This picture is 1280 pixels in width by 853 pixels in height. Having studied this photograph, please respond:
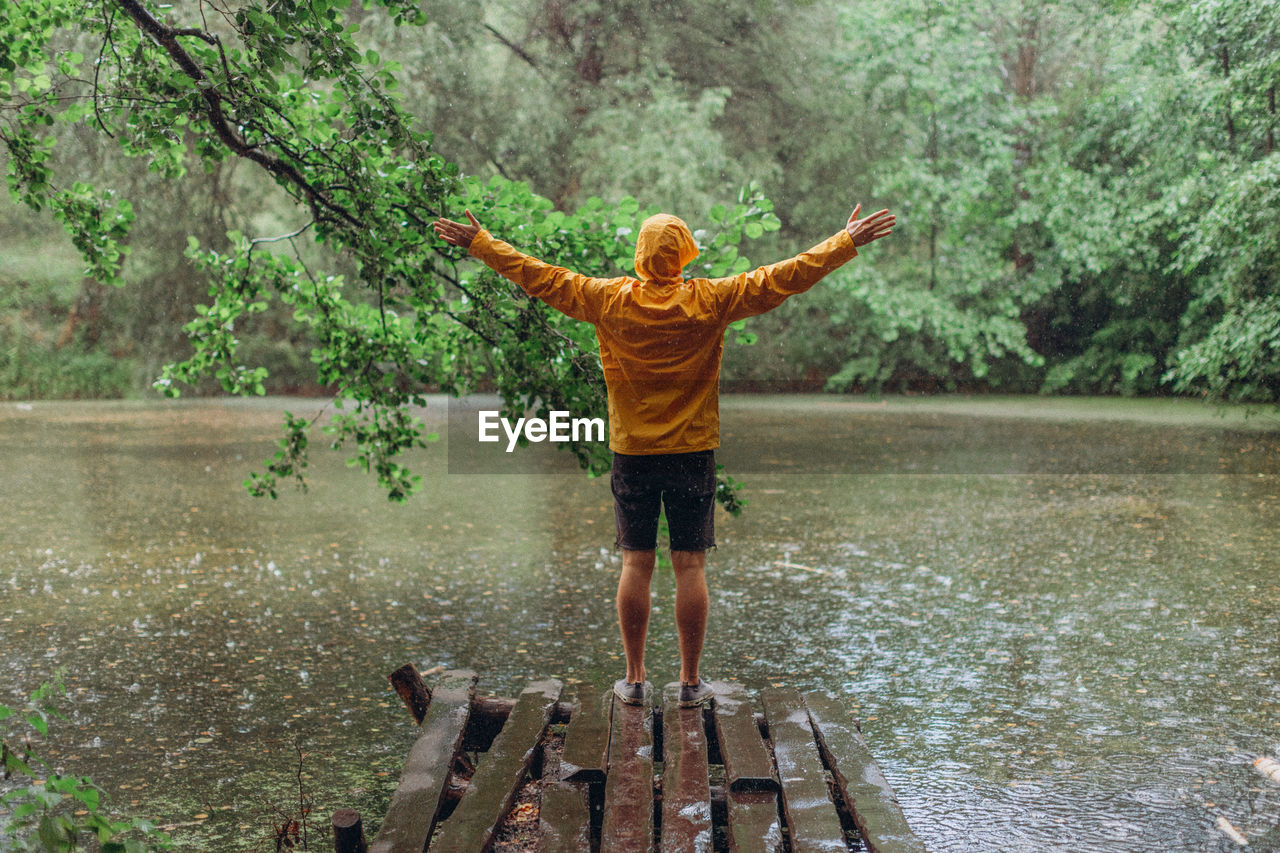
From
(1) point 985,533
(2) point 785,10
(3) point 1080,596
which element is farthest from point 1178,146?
(3) point 1080,596

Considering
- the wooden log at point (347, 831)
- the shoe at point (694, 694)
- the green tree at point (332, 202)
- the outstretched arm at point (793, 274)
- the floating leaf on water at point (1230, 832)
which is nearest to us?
the wooden log at point (347, 831)

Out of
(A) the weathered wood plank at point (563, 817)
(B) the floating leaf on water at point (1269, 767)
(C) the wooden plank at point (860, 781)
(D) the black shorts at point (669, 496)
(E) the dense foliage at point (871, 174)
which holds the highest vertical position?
(E) the dense foliage at point (871, 174)

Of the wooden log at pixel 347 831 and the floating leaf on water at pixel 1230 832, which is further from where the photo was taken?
the floating leaf on water at pixel 1230 832

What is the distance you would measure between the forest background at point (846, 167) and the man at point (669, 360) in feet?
52.6

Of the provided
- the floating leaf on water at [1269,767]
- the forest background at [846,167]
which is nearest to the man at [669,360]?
the floating leaf on water at [1269,767]

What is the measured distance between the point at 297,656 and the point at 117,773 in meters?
1.55

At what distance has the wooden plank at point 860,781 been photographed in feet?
9.39

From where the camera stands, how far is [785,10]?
24844mm

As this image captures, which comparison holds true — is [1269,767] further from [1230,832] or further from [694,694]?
[694,694]

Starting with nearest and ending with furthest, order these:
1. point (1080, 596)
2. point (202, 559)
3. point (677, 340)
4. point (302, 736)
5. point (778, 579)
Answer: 1. point (677, 340)
2. point (302, 736)
3. point (1080, 596)
4. point (778, 579)
5. point (202, 559)

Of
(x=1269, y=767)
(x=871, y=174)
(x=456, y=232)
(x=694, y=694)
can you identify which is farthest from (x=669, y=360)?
(x=871, y=174)

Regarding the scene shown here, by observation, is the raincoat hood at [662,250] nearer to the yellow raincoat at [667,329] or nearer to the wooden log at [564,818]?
the yellow raincoat at [667,329]

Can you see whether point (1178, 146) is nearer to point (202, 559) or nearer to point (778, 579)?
point (778, 579)

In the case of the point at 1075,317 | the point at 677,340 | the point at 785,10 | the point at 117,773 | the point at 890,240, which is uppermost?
the point at 785,10
